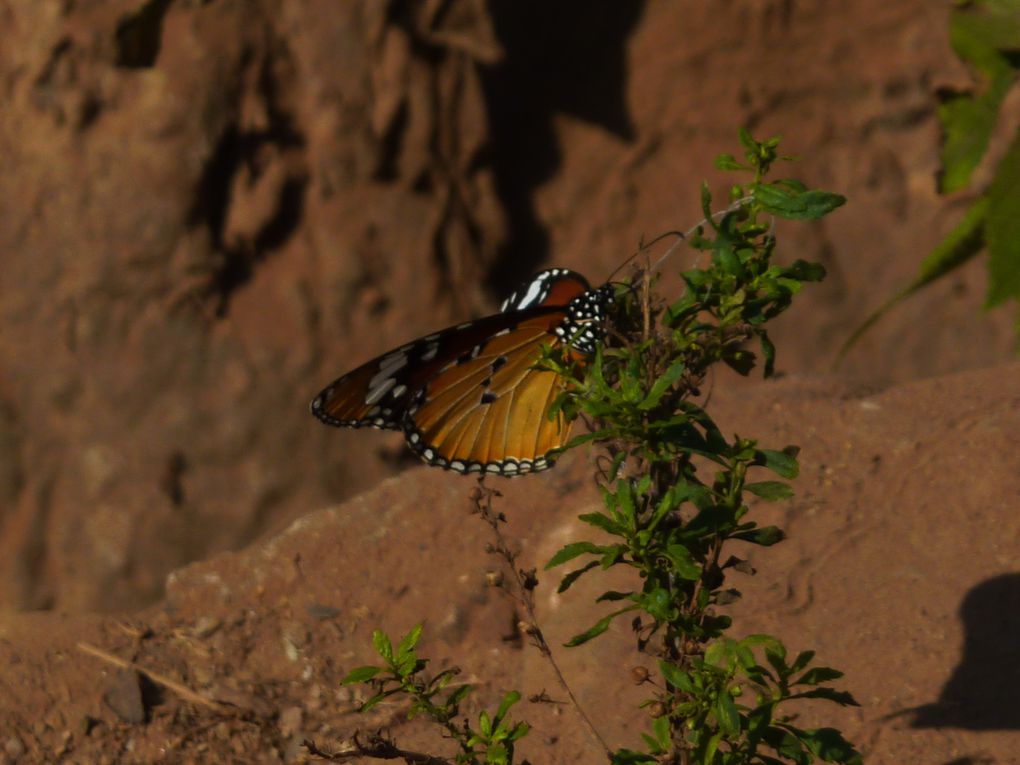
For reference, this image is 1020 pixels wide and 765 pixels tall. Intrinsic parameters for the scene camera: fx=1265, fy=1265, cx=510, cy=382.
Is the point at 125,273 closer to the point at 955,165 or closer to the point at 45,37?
the point at 45,37

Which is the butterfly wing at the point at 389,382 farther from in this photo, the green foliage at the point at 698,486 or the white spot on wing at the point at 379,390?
the green foliage at the point at 698,486

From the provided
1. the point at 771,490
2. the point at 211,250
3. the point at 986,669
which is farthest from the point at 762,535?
the point at 211,250

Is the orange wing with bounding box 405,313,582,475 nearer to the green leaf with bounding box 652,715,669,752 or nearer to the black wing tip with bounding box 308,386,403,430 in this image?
the black wing tip with bounding box 308,386,403,430

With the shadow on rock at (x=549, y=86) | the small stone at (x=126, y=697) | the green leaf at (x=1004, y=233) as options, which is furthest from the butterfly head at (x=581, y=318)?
the shadow on rock at (x=549, y=86)

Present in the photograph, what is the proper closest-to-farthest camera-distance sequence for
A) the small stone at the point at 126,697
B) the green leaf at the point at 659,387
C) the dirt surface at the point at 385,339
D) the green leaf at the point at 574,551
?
the green leaf at the point at 659,387 < the green leaf at the point at 574,551 < the dirt surface at the point at 385,339 < the small stone at the point at 126,697

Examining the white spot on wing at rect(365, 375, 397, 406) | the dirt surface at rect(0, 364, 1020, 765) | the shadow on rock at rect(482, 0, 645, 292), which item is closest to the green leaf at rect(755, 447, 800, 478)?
the dirt surface at rect(0, 364, 1020, 765)

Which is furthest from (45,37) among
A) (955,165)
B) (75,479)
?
(955,165)
